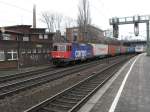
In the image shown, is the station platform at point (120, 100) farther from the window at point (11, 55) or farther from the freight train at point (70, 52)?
the window at point (11, 55)

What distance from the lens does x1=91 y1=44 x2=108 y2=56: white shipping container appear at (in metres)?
47.5

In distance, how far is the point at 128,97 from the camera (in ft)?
41.6

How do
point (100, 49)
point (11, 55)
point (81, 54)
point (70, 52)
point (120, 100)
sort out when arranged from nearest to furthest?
point (120, 100), point (70, 52), point (11, 55), point (81, 54), point (100, 49)

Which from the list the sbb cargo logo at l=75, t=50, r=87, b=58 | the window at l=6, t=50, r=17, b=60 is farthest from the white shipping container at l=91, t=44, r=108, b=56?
the window at l=6, t=50, r=17, b=60

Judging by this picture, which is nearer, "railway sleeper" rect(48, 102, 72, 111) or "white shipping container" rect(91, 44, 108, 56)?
"railway sleeper" rect(48, 102, 72, 111)

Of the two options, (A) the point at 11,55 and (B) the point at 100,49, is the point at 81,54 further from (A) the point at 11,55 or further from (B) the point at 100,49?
(B) the point at 100,49

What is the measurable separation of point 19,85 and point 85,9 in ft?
138

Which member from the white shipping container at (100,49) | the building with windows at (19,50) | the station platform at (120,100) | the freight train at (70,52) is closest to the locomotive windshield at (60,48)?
the freight train at (70,52)

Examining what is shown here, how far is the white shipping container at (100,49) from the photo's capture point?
4749 centimetres

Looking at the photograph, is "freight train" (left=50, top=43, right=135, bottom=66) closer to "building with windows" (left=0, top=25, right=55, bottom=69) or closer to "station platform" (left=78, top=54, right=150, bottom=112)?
"building with windows" (left=0, top=25, right=55, bottom=69)

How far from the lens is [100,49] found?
5144 centimetres

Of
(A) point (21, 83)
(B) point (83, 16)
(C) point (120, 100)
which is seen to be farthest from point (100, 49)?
(C) point (120, 100)

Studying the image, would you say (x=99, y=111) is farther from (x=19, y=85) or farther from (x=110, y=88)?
(x=19, y=85)

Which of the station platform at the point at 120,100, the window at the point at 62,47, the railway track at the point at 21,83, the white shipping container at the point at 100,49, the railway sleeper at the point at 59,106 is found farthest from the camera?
the white shipping container at the point at 100,49
